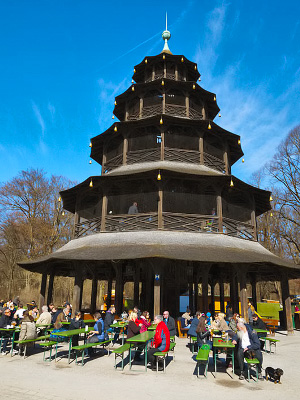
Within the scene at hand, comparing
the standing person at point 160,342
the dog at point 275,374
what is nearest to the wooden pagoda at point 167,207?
the standing person at point 160,342

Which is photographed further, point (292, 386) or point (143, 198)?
point (143, 198)

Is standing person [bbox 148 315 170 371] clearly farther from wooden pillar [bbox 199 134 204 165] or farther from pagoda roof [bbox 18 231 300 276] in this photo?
wooden pillar [bbox 199 134 204 165]

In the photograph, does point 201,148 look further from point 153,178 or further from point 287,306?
point 287,306

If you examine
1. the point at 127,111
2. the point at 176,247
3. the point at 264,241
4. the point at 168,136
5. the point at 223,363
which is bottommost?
the point at 223,363

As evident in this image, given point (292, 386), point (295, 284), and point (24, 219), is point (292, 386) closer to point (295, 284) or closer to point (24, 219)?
point (24, 219)

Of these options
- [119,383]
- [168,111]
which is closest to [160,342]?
[119,383]

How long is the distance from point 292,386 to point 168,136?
55.1 ft

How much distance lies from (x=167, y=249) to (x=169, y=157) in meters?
7.60

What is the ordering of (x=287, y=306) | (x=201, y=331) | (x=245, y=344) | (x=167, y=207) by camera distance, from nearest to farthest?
(x=245, y=344) < (x=201, y=331) < (x=287, y=306) < (x=167, y=207)

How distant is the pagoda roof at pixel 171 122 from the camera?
1958 centimetres

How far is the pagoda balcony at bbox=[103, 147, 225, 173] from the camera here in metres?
19.7

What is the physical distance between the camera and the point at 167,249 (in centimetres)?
1433

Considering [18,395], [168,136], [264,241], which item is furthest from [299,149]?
[18,395]

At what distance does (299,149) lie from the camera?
3058cm
